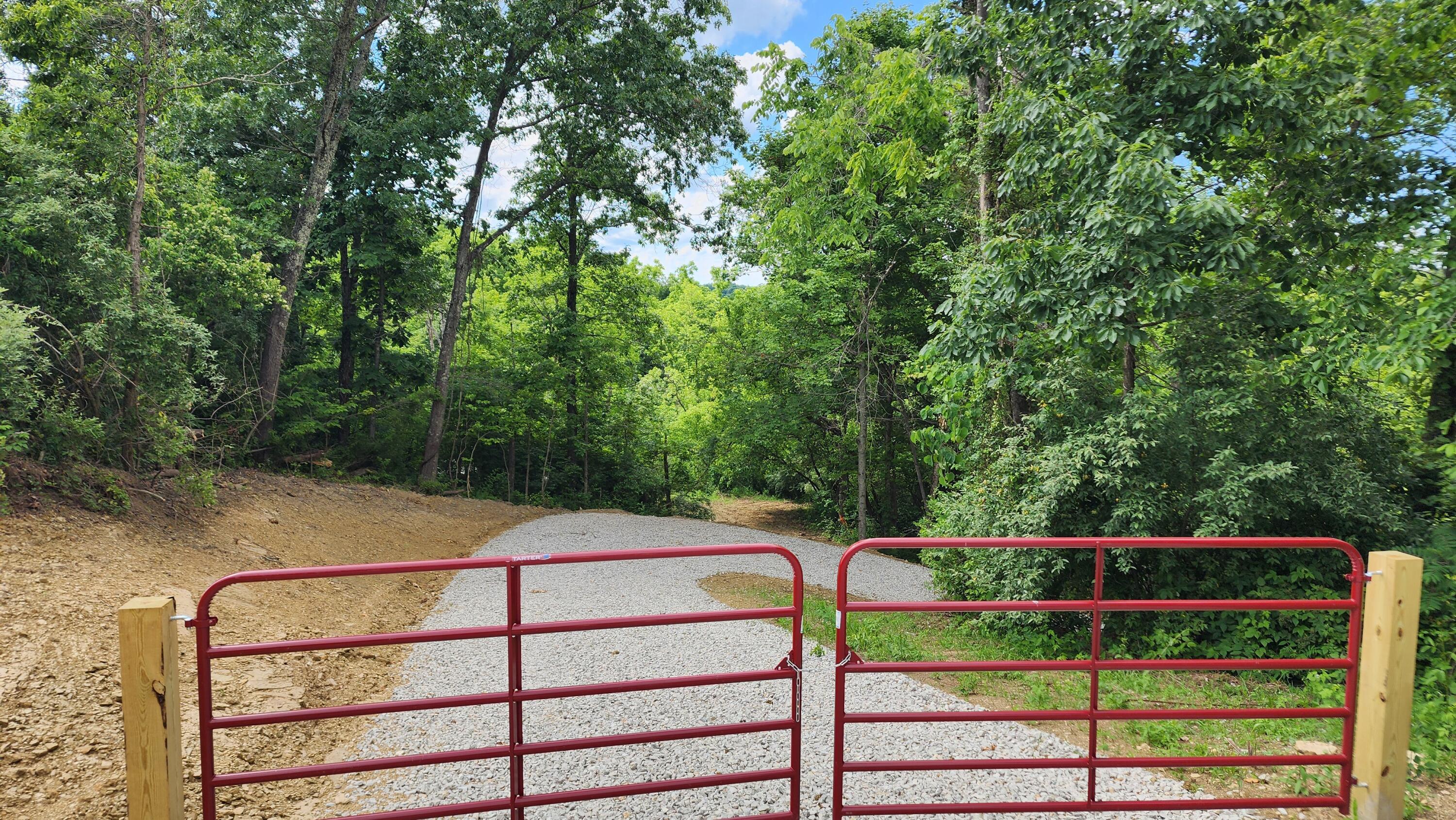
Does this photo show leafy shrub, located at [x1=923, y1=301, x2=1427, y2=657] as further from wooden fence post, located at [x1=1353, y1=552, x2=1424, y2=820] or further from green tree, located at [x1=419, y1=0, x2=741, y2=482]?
green tree, located at [x1=419, y1=0, x2=741, y2=482]

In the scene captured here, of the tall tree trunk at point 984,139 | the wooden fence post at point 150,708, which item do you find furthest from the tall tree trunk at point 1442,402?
the wooden fence post at point 150,708

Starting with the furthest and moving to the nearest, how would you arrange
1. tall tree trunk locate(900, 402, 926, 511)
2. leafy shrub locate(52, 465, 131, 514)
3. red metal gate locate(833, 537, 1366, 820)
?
tall tree trunk locate(900, 402, 926, 511), leafy shrub locate(52, 465, 131, 514), red metal gate locate(833, 537, 1366, 820)

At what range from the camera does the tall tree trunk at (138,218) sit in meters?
8.38

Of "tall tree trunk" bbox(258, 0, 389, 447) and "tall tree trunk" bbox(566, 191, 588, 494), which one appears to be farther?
"tall tree trunk" bbox(566, 191, 588, 494)

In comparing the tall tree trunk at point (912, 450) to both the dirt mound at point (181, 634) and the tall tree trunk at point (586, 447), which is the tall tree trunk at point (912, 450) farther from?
the dirt mound at point (181, 634)

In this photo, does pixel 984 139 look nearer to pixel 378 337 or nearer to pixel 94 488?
pixel 94 488

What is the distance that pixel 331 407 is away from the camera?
57.8 feet

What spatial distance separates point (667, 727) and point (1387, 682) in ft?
12.8

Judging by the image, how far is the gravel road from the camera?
3941 millimetres

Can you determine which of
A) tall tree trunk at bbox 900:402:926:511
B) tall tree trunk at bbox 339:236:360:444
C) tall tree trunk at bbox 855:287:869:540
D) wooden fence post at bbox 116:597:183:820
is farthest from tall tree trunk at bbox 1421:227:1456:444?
tall tree trunk at bbox 339:236:360:444

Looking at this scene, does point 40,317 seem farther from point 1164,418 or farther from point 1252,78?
Result: point 1252,78

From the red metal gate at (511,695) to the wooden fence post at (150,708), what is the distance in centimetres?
9

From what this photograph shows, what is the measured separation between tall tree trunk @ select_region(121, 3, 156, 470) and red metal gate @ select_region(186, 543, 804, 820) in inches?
286

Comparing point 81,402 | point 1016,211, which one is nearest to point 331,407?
point 81,402
